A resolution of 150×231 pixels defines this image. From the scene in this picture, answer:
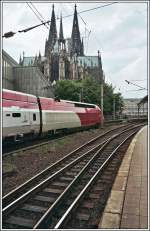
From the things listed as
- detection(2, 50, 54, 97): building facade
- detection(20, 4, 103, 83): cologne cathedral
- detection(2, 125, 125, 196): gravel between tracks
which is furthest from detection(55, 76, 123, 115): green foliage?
detection(2, 125, 125, 196): gravel between tracks

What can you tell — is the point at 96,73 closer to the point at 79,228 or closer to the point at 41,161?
the point at 41,161

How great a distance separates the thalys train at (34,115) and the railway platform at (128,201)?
19.2 feet

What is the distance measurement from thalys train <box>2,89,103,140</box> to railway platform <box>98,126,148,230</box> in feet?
19.2

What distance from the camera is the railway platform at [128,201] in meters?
6.17

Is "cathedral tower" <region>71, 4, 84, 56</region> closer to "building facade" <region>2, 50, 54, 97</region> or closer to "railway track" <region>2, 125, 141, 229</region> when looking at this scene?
"building facade" <region>2, 50, 54, 97</region>

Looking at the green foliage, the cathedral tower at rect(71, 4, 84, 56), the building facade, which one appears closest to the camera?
the building facade

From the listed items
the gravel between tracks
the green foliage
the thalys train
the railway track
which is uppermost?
the green foliage

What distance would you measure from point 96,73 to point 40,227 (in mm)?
104990

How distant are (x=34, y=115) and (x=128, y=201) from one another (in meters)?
10.5

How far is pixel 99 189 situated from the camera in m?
8.89

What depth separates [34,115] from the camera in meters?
17.0

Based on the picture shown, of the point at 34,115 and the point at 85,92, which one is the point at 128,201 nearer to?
the point at 34,115

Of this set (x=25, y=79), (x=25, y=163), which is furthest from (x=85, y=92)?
(x=25, y=163)

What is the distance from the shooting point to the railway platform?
243 inches
